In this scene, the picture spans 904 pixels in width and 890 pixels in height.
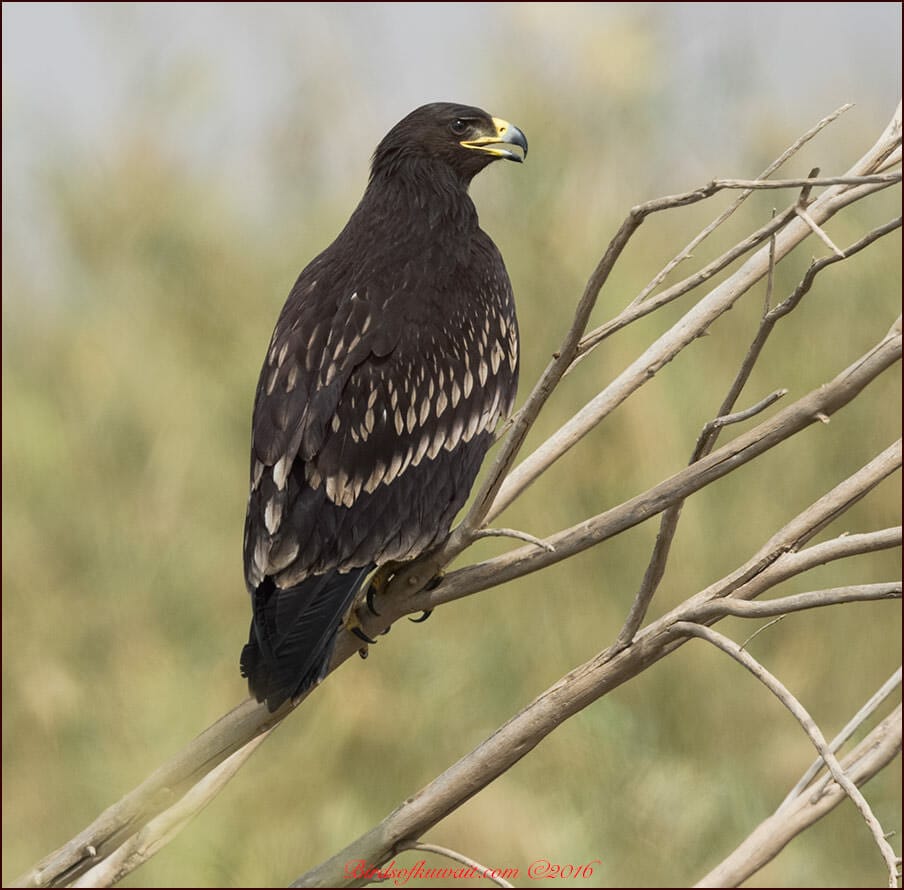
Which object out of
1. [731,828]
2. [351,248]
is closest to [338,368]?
[351,248]

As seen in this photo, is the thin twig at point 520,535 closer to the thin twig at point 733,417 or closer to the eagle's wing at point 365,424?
the thin twig at point 733,417

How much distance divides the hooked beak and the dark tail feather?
1160 millimetres

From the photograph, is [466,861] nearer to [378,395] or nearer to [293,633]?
[293,633]

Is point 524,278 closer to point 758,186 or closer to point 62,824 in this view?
point 62,824

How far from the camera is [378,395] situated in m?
2.64

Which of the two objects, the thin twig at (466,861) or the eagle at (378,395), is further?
the eagle at (378,395)

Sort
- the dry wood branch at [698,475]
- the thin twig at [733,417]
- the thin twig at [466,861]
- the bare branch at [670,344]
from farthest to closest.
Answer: the bare branch at [670,344] → the thin twig at [466,861] → the thin twig at [733,417] → the dry wood branch at [698,475]

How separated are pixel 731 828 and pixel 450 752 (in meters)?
1.07

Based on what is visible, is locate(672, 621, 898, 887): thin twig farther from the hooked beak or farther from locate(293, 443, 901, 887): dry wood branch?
the hooked beak

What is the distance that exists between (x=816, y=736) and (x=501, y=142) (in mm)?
2011

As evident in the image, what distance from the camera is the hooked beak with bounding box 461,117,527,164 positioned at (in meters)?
3.12

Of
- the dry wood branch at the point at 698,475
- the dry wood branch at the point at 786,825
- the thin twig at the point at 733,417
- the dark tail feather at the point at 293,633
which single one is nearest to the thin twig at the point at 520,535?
the dry wood branch at the point at 698,475

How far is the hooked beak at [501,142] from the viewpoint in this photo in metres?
3.12

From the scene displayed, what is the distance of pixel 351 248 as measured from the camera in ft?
9.59
